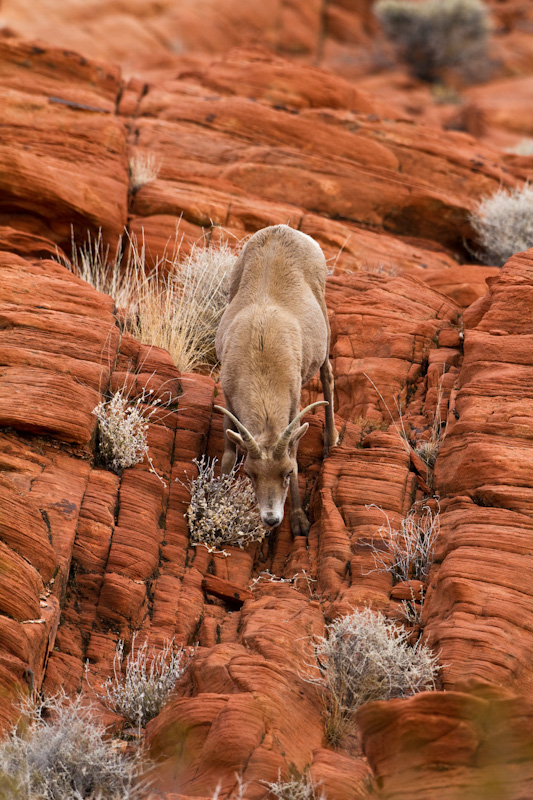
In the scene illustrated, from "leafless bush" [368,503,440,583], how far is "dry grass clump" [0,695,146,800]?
8.68 ft

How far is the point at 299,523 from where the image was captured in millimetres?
7738

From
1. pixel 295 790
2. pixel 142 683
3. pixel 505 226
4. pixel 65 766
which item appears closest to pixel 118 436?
pixel 142 683

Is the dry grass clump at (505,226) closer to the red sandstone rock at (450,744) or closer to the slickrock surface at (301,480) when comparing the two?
the slickrock surface at (301,480)

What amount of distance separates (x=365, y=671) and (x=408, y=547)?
1.35 m

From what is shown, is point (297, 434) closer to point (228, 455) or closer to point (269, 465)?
point (269, 465)

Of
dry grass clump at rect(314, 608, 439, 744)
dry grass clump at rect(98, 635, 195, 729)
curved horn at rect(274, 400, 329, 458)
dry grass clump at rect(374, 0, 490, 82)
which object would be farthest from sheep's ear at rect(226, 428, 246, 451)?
dry grass clump at rect(374, 0, 490, 82)

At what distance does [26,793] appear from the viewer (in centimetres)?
456

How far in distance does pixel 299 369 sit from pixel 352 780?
156 inches

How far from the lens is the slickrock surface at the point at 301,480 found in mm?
4945

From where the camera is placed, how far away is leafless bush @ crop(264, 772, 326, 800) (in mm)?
4562

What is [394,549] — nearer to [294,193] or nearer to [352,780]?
[352,780]

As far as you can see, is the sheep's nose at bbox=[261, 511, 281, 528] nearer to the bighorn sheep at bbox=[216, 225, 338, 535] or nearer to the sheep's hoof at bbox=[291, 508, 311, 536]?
the bighorn sheep at bbox=[216, 225, 338, 535]

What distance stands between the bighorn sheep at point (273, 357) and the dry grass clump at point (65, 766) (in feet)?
8.32

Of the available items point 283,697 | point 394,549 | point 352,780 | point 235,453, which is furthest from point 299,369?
point 352,780
